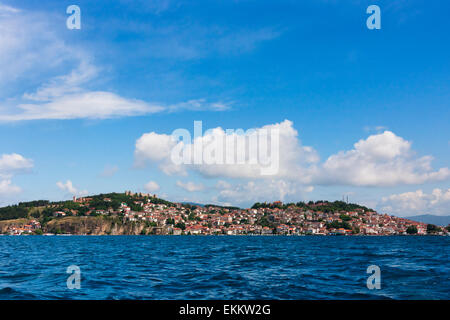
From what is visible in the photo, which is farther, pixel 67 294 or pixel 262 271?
pixel 262 271

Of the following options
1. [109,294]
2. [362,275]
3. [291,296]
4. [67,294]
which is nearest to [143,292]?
[109,294]

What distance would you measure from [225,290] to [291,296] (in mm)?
3511

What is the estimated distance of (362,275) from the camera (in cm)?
2266
